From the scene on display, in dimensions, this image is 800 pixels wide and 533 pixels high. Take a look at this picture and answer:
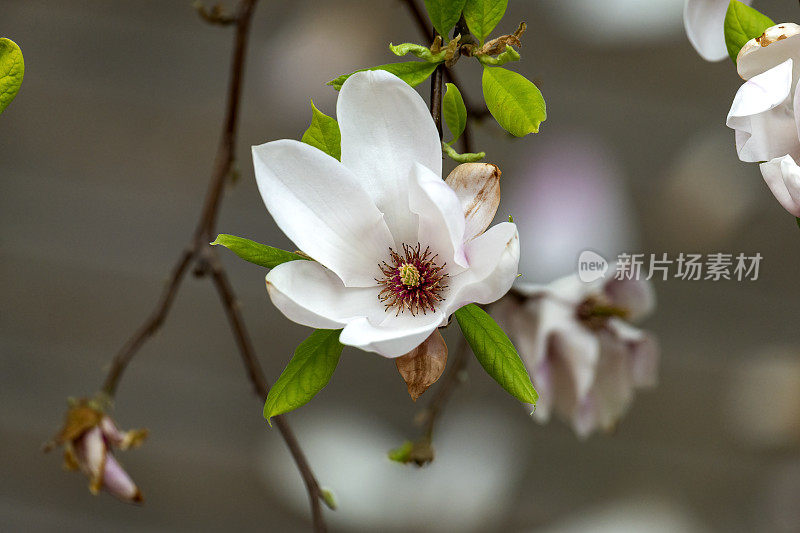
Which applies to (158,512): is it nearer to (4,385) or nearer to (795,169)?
(4,385)

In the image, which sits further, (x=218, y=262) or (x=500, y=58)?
(x=218, y=262)

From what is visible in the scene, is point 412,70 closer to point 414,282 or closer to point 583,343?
point 414,282

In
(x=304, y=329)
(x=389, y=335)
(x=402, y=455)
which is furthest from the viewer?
(x=304, y=329)

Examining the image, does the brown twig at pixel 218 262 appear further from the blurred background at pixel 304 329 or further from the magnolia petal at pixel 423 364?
the blurred background at pixel 304 329

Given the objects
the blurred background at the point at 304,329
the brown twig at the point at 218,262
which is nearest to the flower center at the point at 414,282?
the brown twig at the point at 218,262

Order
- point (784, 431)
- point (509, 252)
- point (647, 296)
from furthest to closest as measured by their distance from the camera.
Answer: point (784, 431)
point (647, 296)
point (509, 252)

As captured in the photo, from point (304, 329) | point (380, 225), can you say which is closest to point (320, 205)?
point (380, 225)

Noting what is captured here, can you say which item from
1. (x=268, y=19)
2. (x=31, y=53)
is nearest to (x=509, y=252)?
(x=268, y=19)
